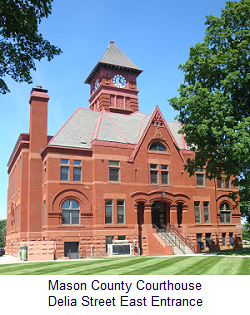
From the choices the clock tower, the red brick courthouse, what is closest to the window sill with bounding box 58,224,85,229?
the red brick courthouse

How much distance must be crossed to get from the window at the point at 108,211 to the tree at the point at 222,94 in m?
10.9

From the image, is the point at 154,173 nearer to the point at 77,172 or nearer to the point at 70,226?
the point at 77,172

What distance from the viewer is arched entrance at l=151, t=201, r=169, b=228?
39125mm

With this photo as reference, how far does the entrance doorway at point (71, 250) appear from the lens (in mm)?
33344

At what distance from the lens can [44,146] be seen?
38.1 meters

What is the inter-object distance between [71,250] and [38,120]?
569 inches

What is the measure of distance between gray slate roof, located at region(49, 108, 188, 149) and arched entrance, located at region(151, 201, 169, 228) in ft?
24.3

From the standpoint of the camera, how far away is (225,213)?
→ 42.8 meters

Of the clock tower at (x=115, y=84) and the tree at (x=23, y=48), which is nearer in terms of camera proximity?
the tree at (x=23, y=48)

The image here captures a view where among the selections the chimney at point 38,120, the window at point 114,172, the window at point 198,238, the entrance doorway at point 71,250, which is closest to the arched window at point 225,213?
the window at point 198,238

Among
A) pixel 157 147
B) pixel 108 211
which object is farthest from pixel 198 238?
pixel 108 211

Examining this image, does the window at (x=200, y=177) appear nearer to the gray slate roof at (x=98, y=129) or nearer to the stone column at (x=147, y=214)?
the gray slate roof at (x=98, y=129)

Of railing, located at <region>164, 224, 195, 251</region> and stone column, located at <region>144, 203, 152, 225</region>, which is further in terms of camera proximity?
stone column, located at <region>144, 203, 152, 225</region>

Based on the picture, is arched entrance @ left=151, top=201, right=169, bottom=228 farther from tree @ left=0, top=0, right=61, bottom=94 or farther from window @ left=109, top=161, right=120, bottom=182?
tree @ left=0, top=0, right=61, bottom=94
